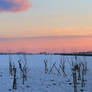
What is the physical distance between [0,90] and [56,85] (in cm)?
223

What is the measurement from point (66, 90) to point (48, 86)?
90 centimetres

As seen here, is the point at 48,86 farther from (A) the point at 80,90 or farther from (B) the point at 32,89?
(A) the point at 80,90

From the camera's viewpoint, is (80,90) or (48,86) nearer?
(80,90)

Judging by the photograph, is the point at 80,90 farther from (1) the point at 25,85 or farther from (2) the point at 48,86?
(1) the point at 25,85

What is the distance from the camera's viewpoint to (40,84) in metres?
9.76

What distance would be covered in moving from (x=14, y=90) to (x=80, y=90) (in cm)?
237

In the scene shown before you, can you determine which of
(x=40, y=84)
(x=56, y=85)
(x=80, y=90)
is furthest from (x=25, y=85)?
(x=80, y=90)

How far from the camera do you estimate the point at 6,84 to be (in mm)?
9852

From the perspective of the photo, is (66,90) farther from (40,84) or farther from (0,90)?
(0,90)

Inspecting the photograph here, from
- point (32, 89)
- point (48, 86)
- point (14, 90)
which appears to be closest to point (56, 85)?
point (48, 86)

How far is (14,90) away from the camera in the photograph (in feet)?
28.7

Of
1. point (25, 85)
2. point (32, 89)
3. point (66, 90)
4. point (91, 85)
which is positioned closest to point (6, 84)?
point (25, 85)

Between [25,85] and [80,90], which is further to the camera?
[25,85]

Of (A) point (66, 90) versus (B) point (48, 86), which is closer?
(A) point (66, 90)
